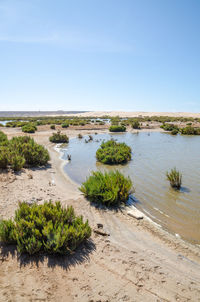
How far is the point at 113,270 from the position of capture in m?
3.37

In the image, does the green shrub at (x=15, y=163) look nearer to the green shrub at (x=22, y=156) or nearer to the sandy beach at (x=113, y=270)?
the green shrub at (x=22, y=156)

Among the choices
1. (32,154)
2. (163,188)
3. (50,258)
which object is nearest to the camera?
(50,258)

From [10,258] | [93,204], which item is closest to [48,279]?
[10,258]

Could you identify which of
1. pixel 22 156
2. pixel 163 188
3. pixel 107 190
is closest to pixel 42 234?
pixel 107 190

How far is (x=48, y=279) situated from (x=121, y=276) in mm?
1226

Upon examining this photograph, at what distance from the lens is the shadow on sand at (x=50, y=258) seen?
3391mm

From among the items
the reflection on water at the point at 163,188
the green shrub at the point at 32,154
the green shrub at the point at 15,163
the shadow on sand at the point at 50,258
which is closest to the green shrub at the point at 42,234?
the shadow on sand at the point at 50,258

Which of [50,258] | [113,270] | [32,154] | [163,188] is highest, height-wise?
[32,154]

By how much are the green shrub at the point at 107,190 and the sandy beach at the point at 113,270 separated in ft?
3.31

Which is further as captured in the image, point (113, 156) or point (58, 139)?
point (58, 139)

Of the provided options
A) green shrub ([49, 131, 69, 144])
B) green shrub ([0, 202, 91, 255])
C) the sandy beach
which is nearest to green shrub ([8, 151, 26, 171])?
the sandy beach

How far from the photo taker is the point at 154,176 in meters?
9.55

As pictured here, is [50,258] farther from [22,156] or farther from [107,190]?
[22,156]

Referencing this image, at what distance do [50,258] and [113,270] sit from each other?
3.88ft
